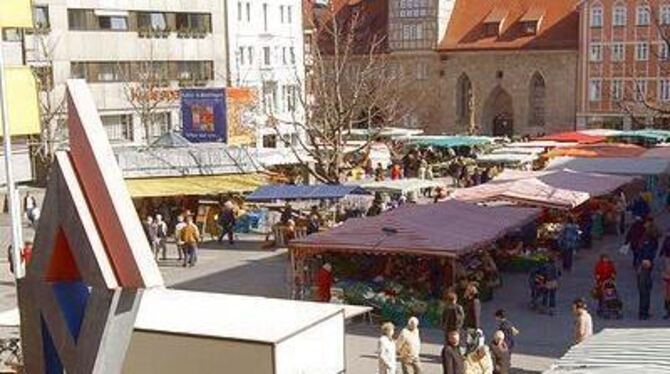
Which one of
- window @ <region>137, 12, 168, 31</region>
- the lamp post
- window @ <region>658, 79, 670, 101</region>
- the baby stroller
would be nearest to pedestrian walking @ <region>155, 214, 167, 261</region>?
the lamp post

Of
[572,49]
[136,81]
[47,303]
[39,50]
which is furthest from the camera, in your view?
[572,49]

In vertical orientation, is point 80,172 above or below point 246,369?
above

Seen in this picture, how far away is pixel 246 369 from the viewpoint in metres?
11.4

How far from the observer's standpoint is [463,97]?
6838 cm

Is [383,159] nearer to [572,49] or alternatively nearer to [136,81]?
[136,81]

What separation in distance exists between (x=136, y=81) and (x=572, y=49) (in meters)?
28.8

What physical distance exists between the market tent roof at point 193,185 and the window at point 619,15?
35984 millimetres

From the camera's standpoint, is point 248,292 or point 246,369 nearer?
point 246,369

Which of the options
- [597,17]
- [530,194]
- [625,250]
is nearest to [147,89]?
[530,194]

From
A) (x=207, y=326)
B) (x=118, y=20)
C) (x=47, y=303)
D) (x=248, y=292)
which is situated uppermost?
(x=118, y=20)

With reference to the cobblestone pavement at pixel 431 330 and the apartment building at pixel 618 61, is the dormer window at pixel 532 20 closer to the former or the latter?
the apartment building at pixel 618 61

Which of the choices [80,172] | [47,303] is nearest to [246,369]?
[47,303]

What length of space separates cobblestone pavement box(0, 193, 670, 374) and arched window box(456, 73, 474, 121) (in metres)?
37.5

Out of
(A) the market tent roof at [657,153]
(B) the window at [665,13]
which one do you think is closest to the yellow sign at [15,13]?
(A) the market tent roof at [657,153]
